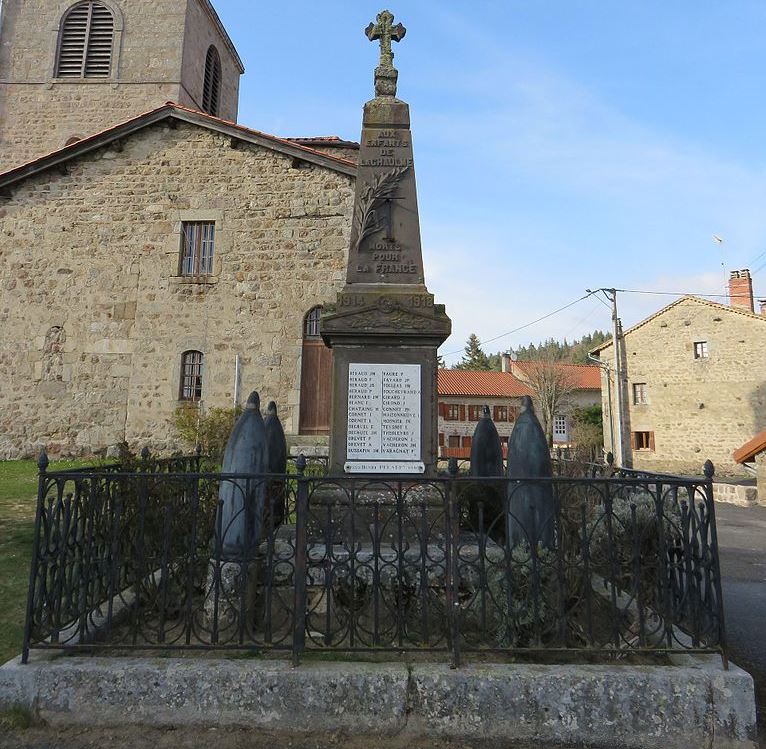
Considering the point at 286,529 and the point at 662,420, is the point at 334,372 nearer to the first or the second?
the point at 286,529

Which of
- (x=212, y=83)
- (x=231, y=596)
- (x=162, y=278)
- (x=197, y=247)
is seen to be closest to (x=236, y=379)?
(x=162, y=278)

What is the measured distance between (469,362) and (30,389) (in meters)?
50.7

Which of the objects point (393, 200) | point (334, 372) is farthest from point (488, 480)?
point (393, 200)

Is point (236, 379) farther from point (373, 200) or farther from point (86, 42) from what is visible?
point (86, 42)

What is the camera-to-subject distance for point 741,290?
92.0 feet

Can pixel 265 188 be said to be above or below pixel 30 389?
above

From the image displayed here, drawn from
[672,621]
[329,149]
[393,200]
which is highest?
[329,149]

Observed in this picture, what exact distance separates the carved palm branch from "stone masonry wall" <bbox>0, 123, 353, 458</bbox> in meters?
7.88

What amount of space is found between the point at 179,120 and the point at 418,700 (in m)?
14.5

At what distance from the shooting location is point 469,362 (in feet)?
199

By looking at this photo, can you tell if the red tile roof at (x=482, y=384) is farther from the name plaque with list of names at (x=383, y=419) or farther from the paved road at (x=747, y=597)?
the name plaque with list of names at (x=383, y=419)

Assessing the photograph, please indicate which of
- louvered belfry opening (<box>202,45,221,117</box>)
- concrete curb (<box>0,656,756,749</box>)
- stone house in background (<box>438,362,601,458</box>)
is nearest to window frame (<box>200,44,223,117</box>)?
louvered belfry opening (<box>202,45,221,117</box>)

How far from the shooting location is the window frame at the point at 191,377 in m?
13.0

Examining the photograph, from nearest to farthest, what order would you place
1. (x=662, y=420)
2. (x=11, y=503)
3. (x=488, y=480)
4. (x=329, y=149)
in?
1. (x=488, y=480)
2. (x=11, y=503)
3. (x=329, y=149)
4. (x=662, y=420)
